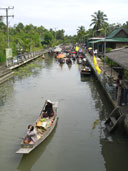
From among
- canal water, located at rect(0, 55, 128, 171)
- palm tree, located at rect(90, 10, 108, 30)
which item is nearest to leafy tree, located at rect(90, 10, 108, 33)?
palm tree, located at rect(90, 10, 108, 30)

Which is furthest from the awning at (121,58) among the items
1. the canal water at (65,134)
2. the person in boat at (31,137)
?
the person in boat at (31,137)

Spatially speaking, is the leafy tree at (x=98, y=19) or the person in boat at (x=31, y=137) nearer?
the person in boat at (x=31, y=137)

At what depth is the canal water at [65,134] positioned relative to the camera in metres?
10.0

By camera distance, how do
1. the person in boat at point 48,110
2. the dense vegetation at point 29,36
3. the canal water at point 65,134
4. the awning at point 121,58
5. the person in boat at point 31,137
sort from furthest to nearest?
the dense vegetation at point 29,36
the person in boat at point 48,110
the awning at point 121,58
the person in boat at point 31,137
the canal water at point 65,134

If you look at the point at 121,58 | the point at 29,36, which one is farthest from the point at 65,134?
the point at 29,36

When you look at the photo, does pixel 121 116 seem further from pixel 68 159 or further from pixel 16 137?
pixel 16 137

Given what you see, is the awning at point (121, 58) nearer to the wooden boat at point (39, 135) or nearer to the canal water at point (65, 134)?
the canal water at point (65, 134)

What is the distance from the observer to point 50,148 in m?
11.3

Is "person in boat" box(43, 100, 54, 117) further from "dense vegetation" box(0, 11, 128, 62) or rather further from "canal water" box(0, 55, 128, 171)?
"dense vegetation" box(0, 11, 128, 62)

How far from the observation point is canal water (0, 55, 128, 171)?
10.0 m

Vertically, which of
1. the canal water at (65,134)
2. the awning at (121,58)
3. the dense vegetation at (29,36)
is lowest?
the canal water at (65,134)

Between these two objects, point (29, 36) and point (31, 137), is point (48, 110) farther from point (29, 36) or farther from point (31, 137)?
point (29, 36)

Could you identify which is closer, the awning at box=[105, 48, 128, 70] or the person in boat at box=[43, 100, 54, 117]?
the awning at box=[105, 48, 128, 70]

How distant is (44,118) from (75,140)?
237 centimetres
